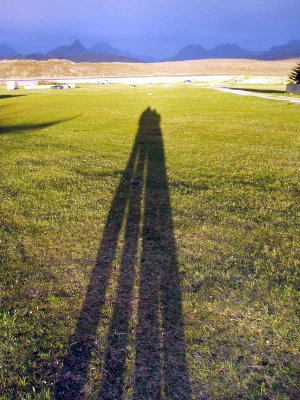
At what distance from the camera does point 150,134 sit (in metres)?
24.1

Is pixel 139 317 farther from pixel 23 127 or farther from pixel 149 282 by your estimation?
pixel 23 127

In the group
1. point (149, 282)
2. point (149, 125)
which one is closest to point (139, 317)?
point (149, 282)

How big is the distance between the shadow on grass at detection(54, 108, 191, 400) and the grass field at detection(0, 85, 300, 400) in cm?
2

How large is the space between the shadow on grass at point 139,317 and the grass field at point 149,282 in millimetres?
21

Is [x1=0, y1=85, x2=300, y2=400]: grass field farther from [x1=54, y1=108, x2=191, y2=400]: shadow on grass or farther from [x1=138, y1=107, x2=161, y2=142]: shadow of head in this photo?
[x1=138, y1=107, x2=161, y2=142]: shadow of head

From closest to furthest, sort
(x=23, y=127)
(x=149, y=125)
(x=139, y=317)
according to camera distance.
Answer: (x=139, y=317) → (x=23, y=127) → (x=149, y=125)

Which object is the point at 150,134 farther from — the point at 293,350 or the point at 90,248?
the point at 293,350

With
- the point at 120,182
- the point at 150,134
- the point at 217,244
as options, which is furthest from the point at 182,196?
the point at 150,134

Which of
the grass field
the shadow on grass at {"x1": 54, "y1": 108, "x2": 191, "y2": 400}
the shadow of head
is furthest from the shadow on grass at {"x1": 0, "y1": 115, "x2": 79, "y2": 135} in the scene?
the shadow on grass at {"x1": 54, "y1": 108, "x2": 191, "y2": 400}

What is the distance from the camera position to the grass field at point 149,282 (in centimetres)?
466

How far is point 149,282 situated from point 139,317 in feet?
3.29

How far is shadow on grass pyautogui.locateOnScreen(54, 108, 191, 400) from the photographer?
454 centimetres

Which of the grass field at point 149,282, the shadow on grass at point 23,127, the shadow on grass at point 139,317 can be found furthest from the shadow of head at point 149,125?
the shadow on grass at point 139,317

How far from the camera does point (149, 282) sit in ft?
21.8
